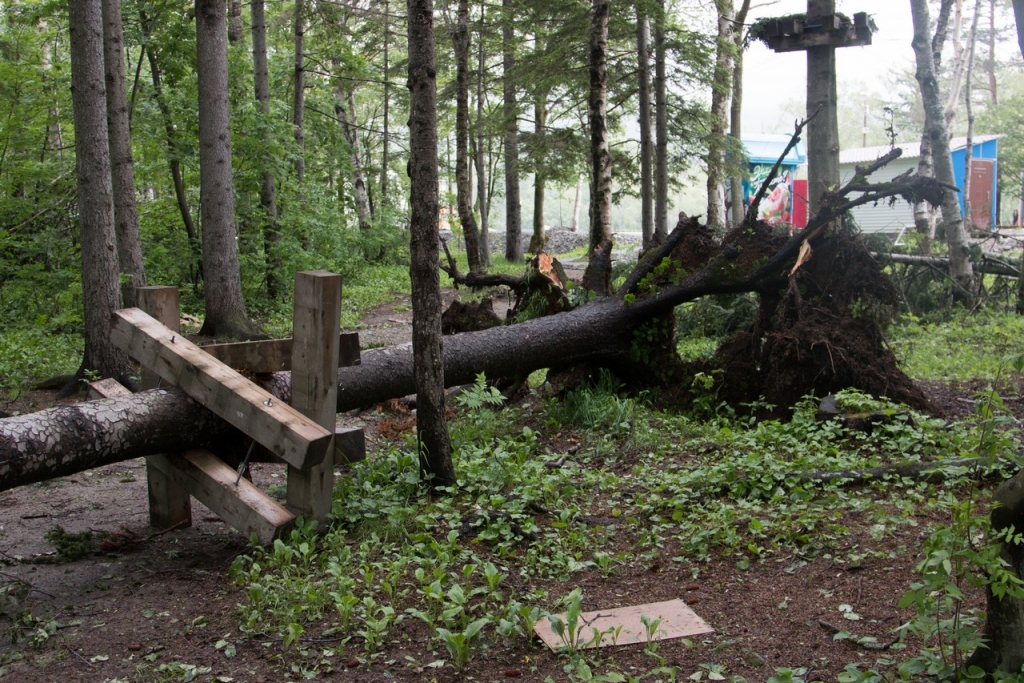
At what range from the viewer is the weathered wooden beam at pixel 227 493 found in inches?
181

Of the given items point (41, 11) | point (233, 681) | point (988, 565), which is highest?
point (41, 11)

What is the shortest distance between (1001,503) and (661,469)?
3.55 metres

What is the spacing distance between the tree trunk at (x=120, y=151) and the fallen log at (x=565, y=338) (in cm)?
500

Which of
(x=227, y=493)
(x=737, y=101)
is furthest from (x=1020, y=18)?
(x=737, y=101)

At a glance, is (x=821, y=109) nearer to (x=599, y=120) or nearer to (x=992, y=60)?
(x=599, y=120)

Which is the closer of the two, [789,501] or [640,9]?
[789,501]

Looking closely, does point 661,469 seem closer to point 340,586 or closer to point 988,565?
point 340,586

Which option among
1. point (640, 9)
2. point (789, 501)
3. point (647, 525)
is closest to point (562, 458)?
point (647, 525)

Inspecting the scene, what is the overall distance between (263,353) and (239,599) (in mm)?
1709

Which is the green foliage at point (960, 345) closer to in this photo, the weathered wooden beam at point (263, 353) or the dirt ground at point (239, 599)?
the dirt ground at point (239, 599)

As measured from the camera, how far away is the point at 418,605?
3.95 meters

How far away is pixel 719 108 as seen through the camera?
75.4 feet

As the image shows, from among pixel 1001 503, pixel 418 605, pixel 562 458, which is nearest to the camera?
pixel 1001 503

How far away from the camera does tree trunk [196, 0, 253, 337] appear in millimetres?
11531
